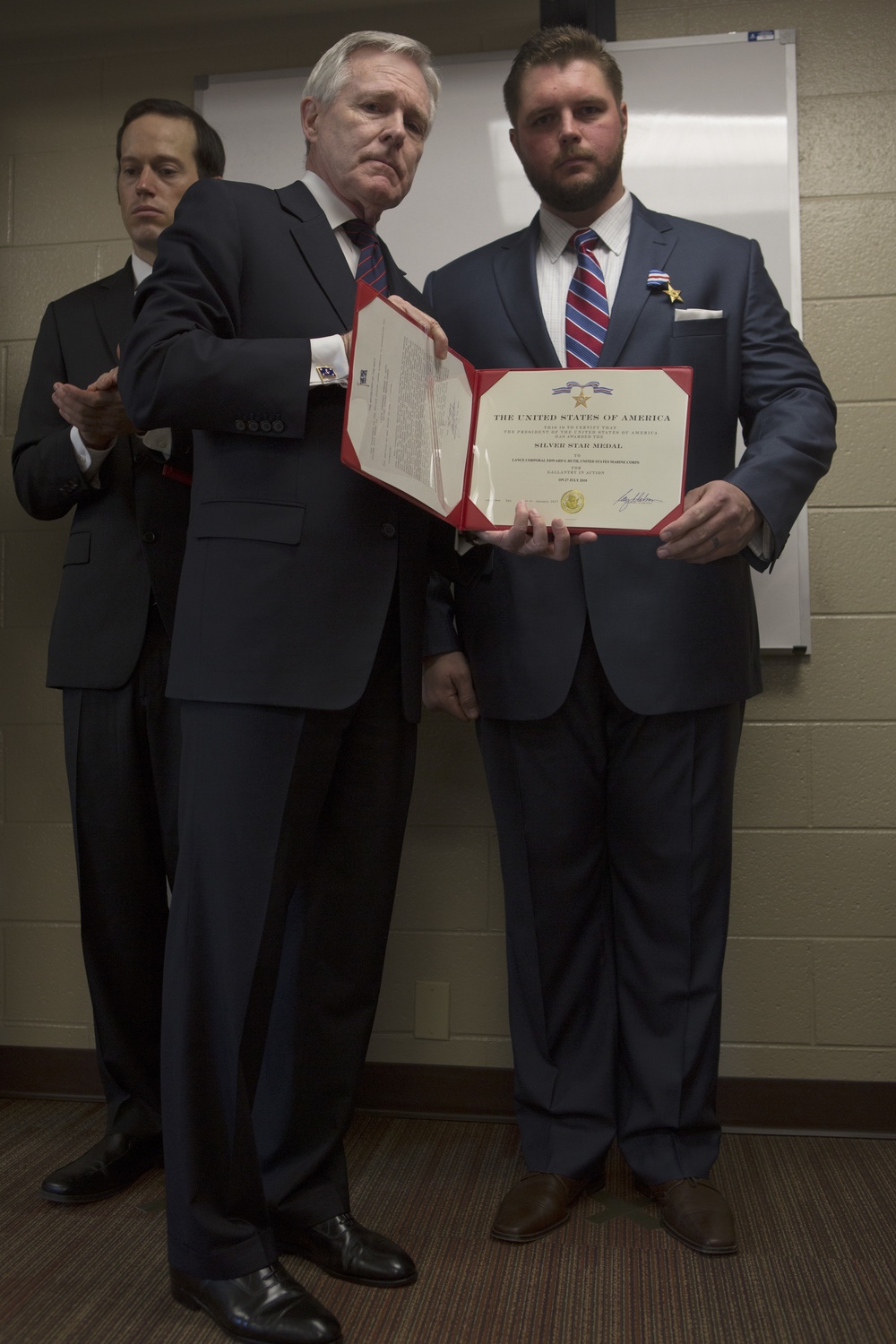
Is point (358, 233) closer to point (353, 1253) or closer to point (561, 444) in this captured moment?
point (561, 444)

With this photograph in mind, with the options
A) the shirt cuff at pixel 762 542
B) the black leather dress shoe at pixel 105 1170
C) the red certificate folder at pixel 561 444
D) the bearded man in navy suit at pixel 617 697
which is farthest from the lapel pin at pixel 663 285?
the black leather dress shoe at pixel 105 1170

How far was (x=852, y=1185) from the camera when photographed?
1.99 m

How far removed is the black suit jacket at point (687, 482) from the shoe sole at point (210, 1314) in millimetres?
976

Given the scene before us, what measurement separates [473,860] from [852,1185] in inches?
38.6

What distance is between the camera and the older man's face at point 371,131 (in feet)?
5.26

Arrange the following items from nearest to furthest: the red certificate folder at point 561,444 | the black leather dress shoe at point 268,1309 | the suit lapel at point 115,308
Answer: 1. the black leather dress shoe at point 268,1309
2. the red certificate folder at point 561,444
3. the suit lapel at point 115,308

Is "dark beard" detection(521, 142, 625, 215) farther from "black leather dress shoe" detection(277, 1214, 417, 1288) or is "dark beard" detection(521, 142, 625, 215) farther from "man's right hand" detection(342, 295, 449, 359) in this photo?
"black leather dress shoe" detection(277, 1214, 417, 1288)

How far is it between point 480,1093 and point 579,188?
1866 millimetres

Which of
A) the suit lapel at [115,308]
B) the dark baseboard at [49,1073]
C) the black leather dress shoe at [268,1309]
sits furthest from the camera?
the dark baseboard at [49,1073]

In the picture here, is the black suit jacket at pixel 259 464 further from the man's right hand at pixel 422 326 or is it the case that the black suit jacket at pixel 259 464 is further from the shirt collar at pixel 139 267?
the shirt collar at pixel 139 267

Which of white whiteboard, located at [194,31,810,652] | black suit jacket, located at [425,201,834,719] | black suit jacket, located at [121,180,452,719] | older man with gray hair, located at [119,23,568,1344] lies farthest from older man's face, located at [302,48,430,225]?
white whiteboard, located at [194,31,810,652]

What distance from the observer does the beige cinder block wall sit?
2.32 m

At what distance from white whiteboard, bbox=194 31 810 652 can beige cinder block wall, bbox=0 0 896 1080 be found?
6 centimetres

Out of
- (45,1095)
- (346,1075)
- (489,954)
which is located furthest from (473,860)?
(45,1095)
